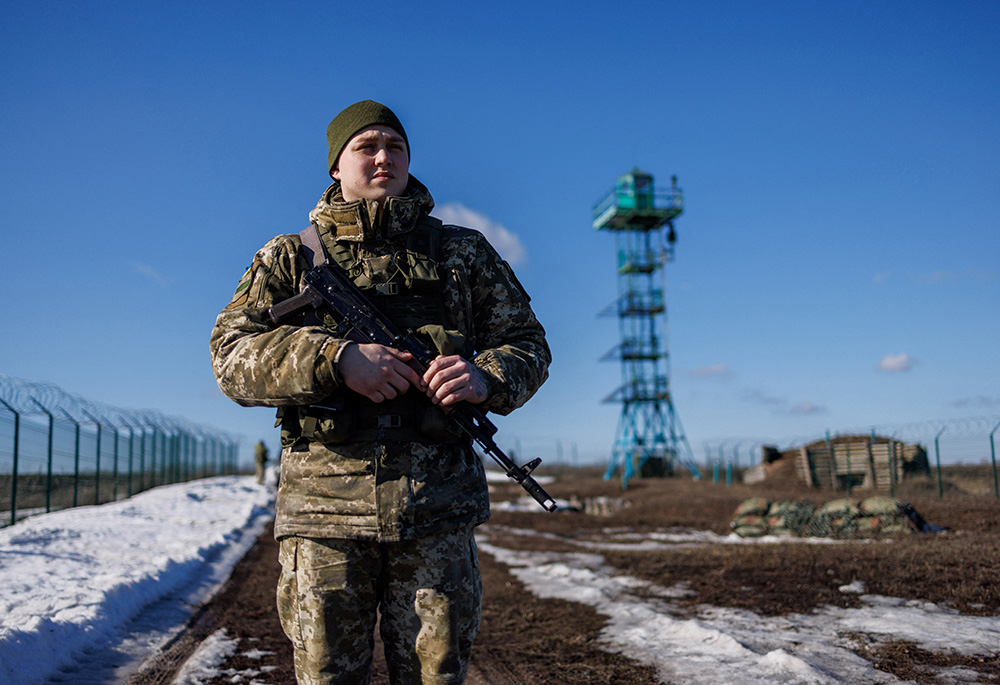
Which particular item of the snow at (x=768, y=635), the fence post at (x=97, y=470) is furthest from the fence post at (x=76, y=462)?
the snow at (x=768, y=635)

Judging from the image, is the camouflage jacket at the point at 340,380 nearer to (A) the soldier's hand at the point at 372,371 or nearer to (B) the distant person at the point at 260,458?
(A) the soldier's hand at the point at 372,371

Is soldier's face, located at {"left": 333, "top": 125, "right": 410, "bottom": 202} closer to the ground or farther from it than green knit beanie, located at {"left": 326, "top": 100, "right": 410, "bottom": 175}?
closer to the ground

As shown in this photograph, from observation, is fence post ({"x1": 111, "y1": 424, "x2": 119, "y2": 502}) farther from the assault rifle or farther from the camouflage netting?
the assault rifle

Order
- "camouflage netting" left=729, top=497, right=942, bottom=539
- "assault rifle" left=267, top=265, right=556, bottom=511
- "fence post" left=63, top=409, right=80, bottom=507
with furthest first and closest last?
"fence post" left=63, top=409, right=80, bottom=507 < "camouflage netting" left=729, top=497, right=942, bottom=539 < "assault rifle" left=267, top=265, right=556, bottom=511

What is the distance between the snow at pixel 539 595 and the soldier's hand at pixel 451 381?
287 cm

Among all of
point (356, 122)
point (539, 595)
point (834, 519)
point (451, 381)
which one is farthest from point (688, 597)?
point (834, 519)

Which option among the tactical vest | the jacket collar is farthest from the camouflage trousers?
the jacket collar

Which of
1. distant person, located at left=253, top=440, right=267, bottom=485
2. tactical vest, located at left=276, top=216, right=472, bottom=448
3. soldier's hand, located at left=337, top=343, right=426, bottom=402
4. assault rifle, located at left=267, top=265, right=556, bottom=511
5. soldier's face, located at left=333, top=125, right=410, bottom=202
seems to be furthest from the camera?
distant person, located at left=253, top=440, right=267, bottom=485

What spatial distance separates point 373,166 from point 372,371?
78cm

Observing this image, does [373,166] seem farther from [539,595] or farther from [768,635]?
[539,595]

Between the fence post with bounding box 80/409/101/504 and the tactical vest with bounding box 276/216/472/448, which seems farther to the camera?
the fence post with bounding box 80/409/101/504

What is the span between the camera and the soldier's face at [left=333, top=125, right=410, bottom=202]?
241 cm

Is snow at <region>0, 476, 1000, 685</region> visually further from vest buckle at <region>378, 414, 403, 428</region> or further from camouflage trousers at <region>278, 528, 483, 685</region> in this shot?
vest buckle at <region>378, 414, 403, 428</region>

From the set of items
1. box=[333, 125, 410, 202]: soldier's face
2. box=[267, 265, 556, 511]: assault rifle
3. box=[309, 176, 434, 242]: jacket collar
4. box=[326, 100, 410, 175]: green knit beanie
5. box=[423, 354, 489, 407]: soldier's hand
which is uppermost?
box=[326, 100, 410, 175]: green knit beanie
